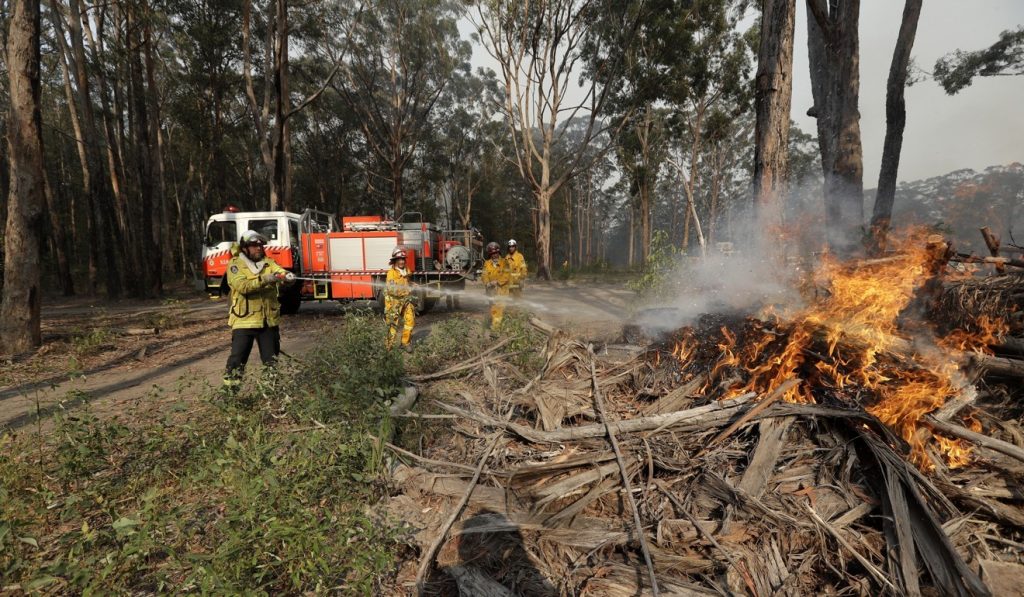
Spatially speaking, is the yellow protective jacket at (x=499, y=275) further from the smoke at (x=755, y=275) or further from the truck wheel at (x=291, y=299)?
the truck wheel at (x=291, y=299)

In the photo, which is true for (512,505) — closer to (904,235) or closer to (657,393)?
(657,393)

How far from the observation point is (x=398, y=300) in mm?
6715

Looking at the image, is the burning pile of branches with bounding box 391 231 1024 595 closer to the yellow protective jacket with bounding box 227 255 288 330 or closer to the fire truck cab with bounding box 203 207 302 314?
the yellow protective jacket with bounding box 227 255 288 330

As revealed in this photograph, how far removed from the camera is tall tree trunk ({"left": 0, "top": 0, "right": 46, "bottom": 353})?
23.1 ft

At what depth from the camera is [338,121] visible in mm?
31875

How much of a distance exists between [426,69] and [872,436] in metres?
27.2

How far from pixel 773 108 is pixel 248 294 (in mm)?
6890

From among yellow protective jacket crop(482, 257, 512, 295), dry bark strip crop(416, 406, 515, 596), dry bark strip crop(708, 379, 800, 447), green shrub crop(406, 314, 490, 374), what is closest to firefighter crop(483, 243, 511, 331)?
yellow protective jacket crop(482, 257, 512, 295)

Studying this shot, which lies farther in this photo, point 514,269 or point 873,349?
point 514,269

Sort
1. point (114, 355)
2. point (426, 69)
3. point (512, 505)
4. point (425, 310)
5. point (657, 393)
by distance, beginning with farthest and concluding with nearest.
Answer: point (426, 69), point (425, 310), point (114, 355), point (657, 393), point (512, 505)

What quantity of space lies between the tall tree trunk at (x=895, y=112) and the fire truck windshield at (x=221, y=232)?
15492 millimetres

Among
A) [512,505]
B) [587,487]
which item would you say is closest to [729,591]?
[587,487]

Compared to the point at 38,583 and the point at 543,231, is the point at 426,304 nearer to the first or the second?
the point at 543,231

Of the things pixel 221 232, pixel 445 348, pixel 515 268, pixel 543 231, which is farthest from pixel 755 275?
pixel 543 231
